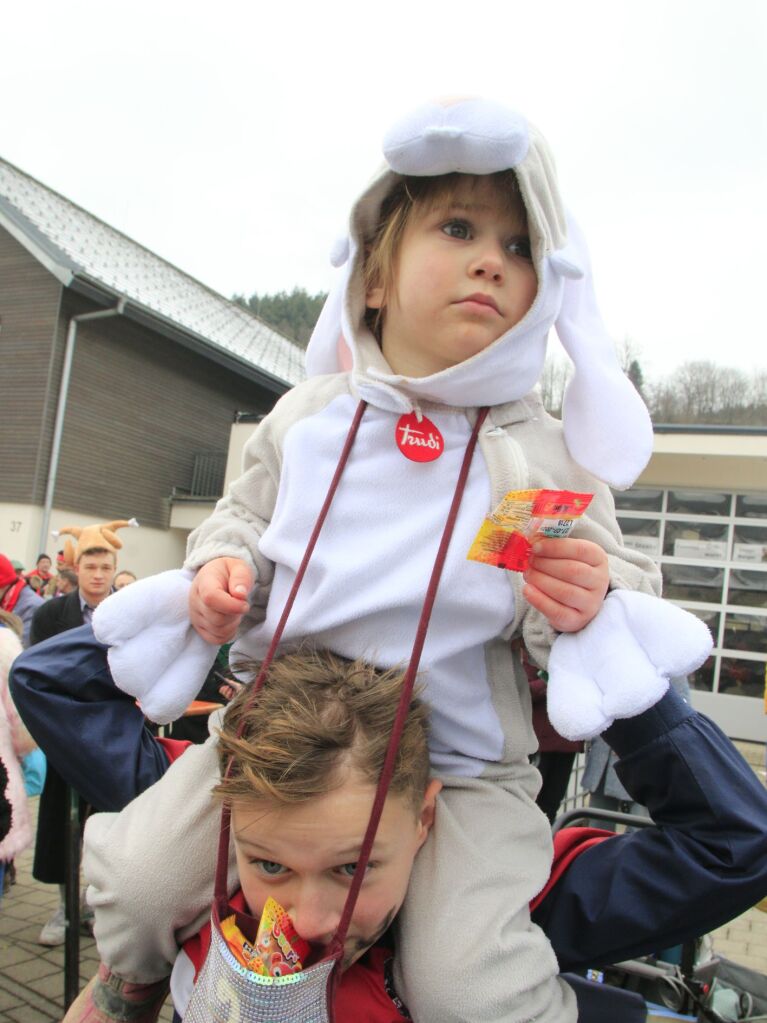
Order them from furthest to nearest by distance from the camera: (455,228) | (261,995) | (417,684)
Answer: (455,228), (417,684), (261,995)

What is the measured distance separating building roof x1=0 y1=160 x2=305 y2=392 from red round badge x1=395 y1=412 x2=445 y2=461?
667 inches

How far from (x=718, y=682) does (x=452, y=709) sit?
1298 cm

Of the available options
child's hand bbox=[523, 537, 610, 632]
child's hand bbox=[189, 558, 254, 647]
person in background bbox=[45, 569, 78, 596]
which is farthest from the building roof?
child's hand bbox=[523, 537, 610, 632]

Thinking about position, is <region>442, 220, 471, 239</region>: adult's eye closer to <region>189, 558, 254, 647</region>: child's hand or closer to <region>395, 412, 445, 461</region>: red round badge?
<region>395, 412, 445, 461</region>: red round badge

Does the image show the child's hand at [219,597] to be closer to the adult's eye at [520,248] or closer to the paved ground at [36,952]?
the adult's eye at [520,248]

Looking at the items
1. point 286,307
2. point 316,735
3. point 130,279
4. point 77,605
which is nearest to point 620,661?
point 316,735

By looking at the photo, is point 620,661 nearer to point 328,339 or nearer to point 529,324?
point 529,324

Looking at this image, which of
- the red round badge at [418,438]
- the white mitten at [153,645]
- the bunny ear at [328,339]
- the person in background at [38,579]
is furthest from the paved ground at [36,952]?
the person in background at [38,579]

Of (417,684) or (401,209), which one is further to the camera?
(401,209)

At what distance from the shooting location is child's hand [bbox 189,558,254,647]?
1391mm

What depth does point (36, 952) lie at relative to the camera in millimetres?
4363

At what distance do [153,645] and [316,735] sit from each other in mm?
368

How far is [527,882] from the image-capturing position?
134 centimetres

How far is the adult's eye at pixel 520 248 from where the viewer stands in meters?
1.50
